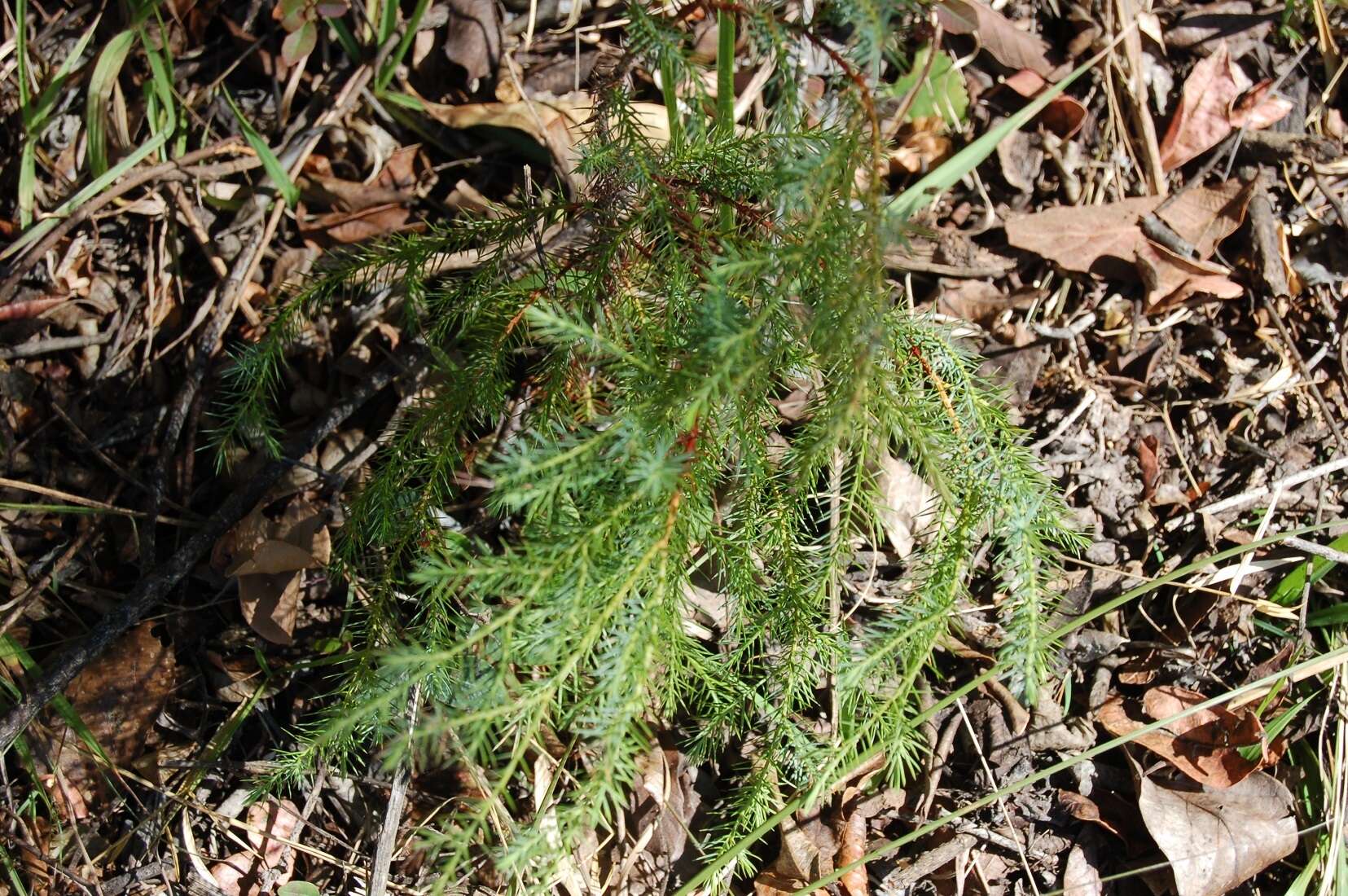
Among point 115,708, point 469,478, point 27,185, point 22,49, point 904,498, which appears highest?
point 22,49

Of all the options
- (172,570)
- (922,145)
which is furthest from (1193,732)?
(172,570)

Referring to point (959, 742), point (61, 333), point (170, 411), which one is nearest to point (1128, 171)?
point (959, 742)

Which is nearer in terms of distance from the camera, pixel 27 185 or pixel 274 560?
pixel 274 560

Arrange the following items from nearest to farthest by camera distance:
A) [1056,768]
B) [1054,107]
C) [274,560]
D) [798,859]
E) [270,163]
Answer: [1056,768], [798,859], [274,560], [270,163], [1054,107]

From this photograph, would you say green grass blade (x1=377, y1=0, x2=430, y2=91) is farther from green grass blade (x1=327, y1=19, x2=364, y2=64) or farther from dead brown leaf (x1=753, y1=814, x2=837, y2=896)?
dead brown leaf (x1=753, y1=814, x2=837, y2=896)

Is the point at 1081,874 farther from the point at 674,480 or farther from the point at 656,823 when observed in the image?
the point at 674,480

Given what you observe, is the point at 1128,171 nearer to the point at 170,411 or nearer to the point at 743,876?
the point at 743,876

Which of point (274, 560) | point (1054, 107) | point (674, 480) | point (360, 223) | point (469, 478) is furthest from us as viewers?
point (1054, 107)
